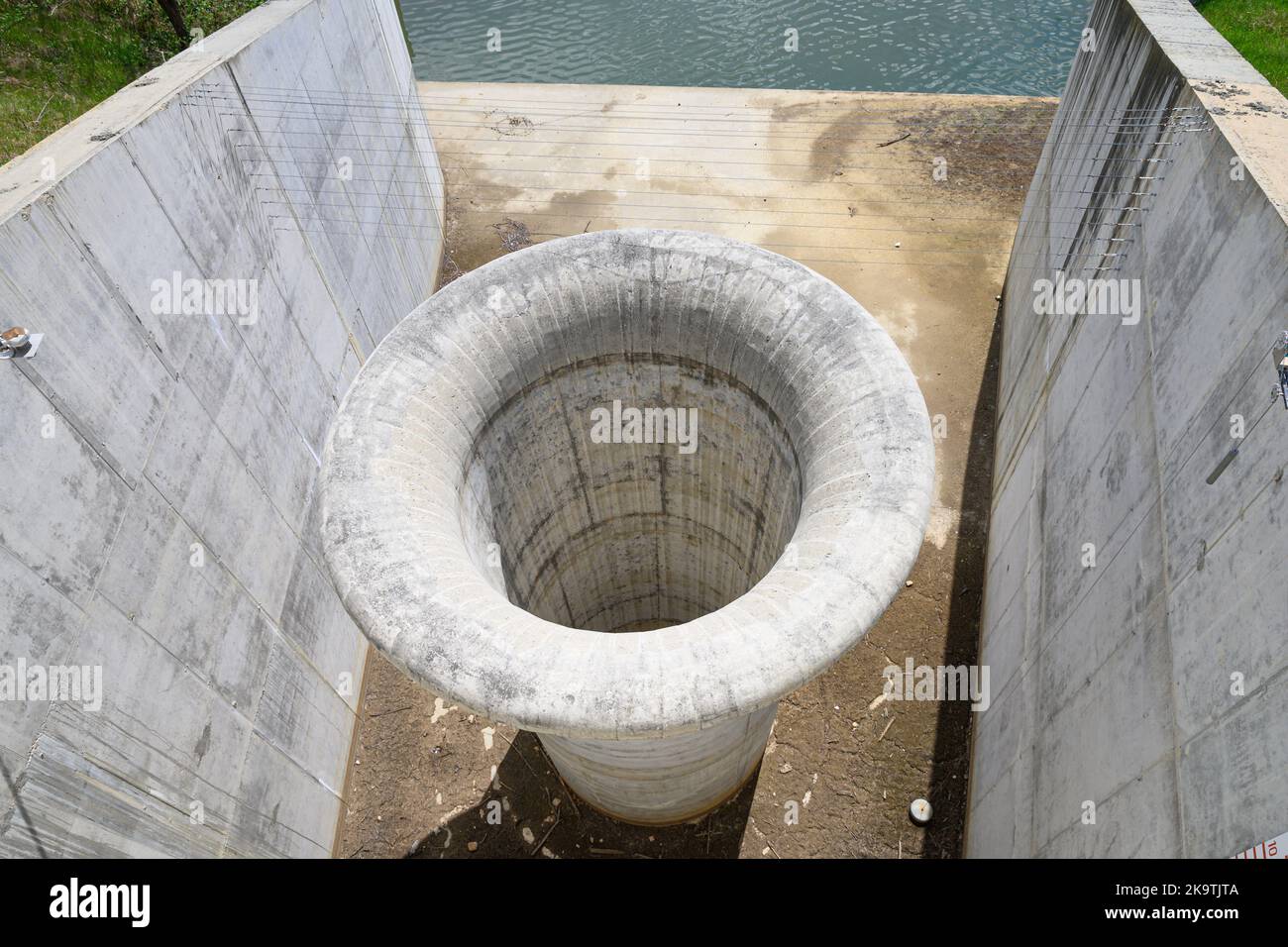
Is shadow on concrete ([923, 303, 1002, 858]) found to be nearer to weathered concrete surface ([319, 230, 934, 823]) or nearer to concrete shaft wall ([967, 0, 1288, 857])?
concrete shaft wall ([967, 0, 1288, 857])

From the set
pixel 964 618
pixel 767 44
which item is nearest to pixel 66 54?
pixel 964 618

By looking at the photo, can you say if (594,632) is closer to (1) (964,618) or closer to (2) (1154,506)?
(2) (1154,506)

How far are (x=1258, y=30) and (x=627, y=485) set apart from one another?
10.9m

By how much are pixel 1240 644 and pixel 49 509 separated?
22.9 feet

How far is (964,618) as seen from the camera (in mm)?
9430

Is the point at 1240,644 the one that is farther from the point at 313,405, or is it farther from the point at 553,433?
the point at 313,405

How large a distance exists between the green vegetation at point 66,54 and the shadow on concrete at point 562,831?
829 cm

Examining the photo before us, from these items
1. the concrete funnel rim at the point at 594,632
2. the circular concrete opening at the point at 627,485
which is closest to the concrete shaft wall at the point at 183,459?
the concrete funnel rim at the point at 594,632

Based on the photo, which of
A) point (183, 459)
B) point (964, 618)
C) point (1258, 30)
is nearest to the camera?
point (183, 459)

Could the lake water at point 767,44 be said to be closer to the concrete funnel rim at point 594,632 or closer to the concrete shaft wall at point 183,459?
the concrete shaft wall at point 183,459

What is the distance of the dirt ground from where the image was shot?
8.18 m

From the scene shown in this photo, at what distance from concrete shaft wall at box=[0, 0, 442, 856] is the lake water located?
393 inches

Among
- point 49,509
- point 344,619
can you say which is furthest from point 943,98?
point 49,509

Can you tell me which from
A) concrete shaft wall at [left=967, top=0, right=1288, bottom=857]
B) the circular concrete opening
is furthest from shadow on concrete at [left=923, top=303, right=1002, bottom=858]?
the circular concrete opening
